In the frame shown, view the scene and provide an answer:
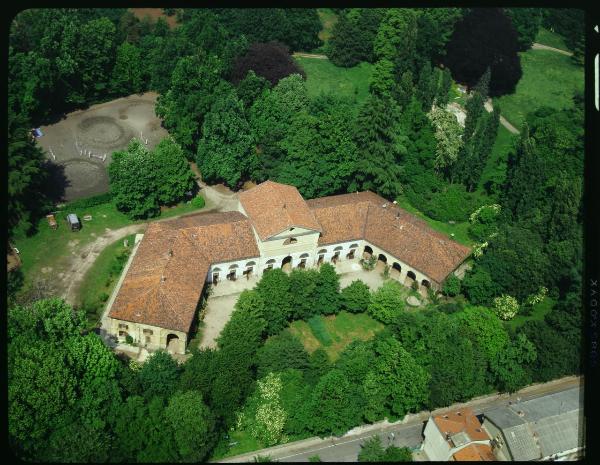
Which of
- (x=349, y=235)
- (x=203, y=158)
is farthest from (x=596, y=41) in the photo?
(x=203, y=158)

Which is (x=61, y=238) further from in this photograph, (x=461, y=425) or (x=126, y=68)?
(x=461, y=425)

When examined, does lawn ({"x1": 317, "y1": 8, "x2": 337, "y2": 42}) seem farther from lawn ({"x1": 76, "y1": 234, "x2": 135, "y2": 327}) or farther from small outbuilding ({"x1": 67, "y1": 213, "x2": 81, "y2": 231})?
lawn ({"x1": 76, "y1": 234, "x2": 135, "y2": 327})

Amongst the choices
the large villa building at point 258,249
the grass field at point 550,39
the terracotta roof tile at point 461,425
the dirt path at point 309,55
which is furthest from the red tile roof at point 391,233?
the grass field at point 550,39

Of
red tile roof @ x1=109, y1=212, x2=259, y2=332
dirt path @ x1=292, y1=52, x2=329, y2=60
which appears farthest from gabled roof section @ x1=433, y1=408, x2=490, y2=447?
dirt path @ x1=292, y1=52, x2=329, y2=60

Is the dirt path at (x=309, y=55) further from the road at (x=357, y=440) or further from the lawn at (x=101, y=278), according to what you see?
the road at (x=357, y=440)

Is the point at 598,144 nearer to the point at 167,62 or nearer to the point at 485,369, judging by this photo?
the point at 485,369

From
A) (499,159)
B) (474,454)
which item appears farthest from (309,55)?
(474,454)
